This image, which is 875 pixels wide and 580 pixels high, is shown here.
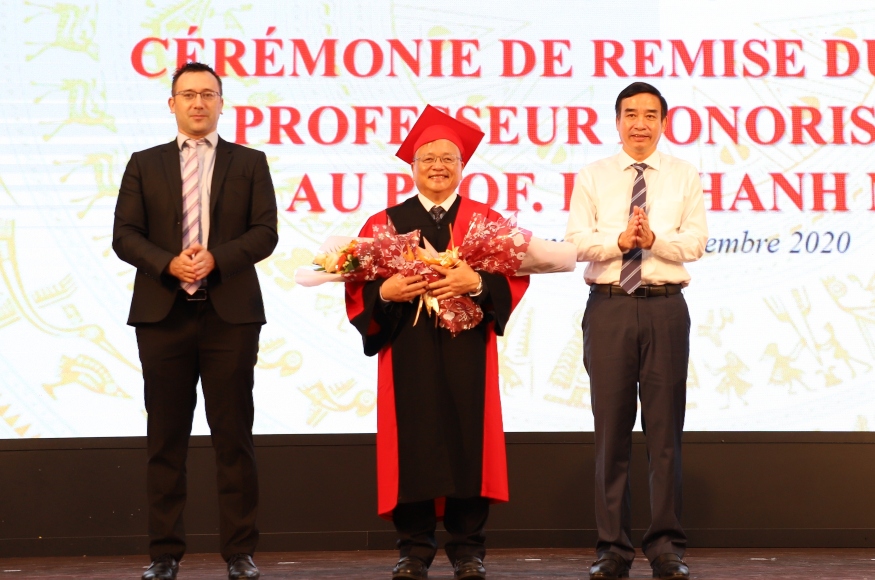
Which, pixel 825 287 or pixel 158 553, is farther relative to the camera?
pixel 825 287

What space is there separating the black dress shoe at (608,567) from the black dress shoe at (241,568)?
3.40 feet

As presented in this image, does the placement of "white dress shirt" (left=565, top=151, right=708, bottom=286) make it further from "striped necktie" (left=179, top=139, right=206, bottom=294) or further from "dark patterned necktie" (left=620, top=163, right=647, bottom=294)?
"striped necktie" (left=179, top=139, right=206, bottom=294)

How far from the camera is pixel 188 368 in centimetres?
335

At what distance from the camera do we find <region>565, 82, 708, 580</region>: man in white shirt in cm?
343

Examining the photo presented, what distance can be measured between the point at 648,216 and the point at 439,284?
31.0 inches

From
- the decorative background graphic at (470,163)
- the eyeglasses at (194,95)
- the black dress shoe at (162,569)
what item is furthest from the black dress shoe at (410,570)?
the eyeglasses at (194,95)

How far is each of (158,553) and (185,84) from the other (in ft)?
4.76

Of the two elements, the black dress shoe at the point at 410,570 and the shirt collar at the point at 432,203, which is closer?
the black dress shoe at the point at 410,570

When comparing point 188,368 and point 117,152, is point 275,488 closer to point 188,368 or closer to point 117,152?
point 188,368

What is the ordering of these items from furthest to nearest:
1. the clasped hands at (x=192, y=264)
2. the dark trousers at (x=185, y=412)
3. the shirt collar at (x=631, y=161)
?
the shirt collar at (x=631, y=161) < the dark trousers at (x=185, y=412) < the clasped hands at (x=192, y=264)

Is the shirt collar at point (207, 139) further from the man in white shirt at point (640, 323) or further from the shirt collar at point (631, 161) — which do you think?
the shirt collar at point (631, 161)

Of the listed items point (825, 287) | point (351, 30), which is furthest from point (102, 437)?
point (825, 287)

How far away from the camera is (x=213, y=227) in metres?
3.38

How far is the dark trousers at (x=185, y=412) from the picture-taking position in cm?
331
